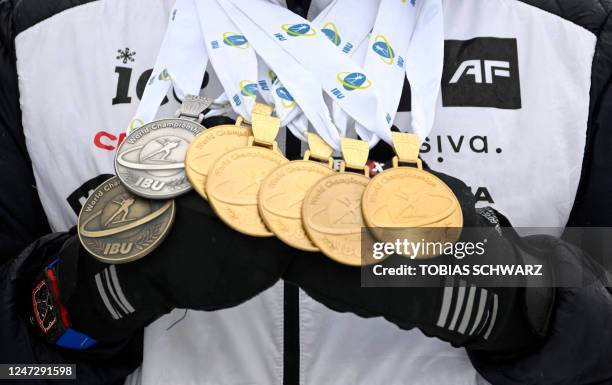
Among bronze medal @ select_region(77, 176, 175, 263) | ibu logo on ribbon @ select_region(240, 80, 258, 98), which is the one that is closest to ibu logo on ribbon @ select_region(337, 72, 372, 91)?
ibu logo on ribbon @ select_region(240, 80, 258, 98)

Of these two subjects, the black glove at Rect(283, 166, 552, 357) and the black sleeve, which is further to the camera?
the black sleeve

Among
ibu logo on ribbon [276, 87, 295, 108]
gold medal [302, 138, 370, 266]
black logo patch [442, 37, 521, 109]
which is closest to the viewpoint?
gold medal [302, 138, 370, 266]

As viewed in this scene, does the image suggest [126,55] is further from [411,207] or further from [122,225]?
[411,207]

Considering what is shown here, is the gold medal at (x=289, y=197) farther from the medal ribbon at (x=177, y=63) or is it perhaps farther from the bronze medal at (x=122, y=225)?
the medal ribbon at (x=177, y=63)

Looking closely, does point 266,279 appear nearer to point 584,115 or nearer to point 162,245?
point 162,245

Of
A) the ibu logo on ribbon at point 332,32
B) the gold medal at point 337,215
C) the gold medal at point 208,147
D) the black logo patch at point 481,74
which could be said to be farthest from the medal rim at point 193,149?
the black logo patch at point 481,74

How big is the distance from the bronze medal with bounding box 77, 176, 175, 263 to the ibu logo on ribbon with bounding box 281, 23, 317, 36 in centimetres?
41

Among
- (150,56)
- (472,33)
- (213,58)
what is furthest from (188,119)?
(472,33)

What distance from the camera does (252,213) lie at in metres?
0.97

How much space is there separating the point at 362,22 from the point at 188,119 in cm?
38

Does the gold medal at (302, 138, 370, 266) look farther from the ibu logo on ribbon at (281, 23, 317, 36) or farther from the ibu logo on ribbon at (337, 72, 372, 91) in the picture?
the ibu logo on ribbon at (281, 23, 317, 36)

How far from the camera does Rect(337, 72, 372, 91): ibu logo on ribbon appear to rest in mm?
1177

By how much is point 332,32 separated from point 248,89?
0.65 feet

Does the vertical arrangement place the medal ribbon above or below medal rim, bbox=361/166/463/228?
above
